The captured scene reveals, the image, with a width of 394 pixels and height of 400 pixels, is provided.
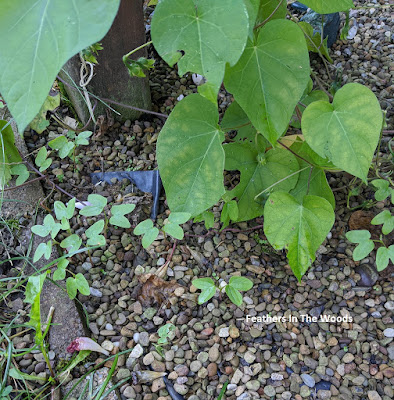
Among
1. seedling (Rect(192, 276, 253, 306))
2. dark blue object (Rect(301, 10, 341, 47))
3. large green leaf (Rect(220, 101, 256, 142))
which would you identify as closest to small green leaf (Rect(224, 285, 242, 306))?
seedling (Rect(192, 276, 253, 306))

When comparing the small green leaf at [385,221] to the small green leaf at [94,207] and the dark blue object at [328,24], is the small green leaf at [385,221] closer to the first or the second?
the small green leaf at [94,207]

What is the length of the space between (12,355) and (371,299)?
108 cm

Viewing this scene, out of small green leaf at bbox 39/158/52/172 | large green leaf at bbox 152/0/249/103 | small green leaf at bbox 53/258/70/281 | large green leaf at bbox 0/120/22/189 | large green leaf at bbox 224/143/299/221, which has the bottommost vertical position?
large green leaf at bbox 224/143/299/221

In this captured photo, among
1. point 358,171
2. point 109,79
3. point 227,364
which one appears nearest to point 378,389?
point 227,364

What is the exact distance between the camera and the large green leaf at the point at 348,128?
3.37 ft

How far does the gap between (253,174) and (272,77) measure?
40 centimetres

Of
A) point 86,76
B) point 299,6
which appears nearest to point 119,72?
point 86,76

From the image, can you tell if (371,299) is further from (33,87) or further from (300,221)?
(33,87)

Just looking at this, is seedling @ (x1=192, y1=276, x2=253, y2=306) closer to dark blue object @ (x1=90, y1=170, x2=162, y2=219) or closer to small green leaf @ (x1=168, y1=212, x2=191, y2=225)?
small green leaf @ (x1=168, y1=212, x2=191, y2=225)

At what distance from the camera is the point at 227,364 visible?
1206mm

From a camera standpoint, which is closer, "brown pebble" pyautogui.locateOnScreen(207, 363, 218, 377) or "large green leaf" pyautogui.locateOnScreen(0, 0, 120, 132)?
"large green leaf" pyautogui.locateOnScreen(0, 0, 120, 132)

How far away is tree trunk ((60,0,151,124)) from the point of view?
1.46 m

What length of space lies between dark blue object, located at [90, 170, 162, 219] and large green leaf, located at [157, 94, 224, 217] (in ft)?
1.23

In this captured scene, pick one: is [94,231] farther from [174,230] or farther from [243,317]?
[243,317]
